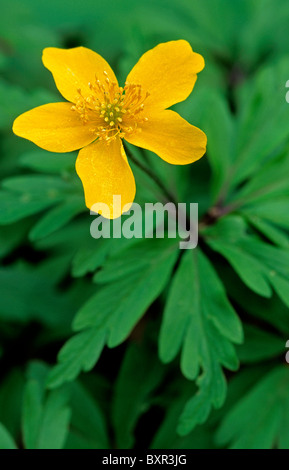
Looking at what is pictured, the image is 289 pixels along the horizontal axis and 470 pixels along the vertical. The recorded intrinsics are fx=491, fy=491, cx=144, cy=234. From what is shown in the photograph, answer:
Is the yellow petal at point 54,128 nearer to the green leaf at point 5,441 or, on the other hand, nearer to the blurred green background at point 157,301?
the blurred green background at point 157,301

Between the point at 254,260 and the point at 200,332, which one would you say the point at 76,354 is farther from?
the point at 254,260

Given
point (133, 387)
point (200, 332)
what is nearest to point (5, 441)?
point (133, 387)

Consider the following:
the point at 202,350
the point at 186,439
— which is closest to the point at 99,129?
the point at 202,350

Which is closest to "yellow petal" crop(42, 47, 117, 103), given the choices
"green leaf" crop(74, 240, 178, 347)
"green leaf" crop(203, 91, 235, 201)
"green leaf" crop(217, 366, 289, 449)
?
"green leaf" crop(74, 240, 178, 347)

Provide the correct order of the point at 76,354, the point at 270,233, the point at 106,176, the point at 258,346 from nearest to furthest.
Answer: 1. the point at 106,176
2. the point at 76,354
3. the point at 270,233
4. the point at 258,346

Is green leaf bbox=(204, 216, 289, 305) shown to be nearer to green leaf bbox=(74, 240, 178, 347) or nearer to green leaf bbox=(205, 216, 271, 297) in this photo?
green leaf bbox=(205, 216, 271, 297)

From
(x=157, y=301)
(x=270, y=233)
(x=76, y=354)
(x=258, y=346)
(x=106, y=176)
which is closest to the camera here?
(x=106, y=176)
